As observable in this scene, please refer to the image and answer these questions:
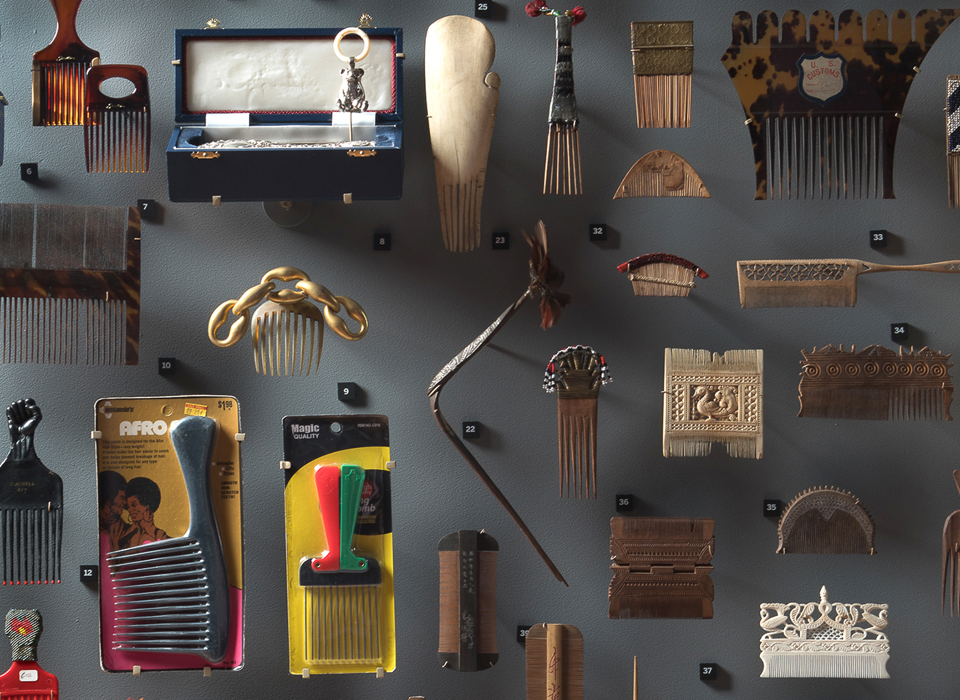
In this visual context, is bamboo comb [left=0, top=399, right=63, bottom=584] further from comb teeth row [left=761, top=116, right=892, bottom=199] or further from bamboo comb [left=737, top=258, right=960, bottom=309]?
comb teeth row [left=761, top=116, right=892, bottom=199]

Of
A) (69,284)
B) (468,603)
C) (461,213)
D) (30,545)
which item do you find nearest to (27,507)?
(30,545)

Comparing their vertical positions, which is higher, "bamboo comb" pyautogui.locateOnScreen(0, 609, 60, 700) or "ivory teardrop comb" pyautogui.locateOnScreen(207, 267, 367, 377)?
"ivory teardrop comb" pyautogui.locateOnScreen(207, 267, 367, 377)

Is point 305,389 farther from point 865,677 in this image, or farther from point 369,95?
point 865,677

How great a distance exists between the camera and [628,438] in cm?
373

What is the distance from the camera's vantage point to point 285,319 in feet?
11.6

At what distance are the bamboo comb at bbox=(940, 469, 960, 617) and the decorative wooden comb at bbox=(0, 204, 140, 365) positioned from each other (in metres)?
3.53

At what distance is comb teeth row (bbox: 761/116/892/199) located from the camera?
3.68m

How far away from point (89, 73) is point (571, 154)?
2.03 metres

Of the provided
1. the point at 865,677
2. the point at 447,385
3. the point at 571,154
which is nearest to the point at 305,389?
the point at 447,385

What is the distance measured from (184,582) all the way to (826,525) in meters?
2.68

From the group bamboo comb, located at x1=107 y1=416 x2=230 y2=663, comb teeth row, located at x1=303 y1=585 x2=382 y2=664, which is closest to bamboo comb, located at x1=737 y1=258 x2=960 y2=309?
comb teeth row, located at x1=303 y1=585 x2=382 y2=664

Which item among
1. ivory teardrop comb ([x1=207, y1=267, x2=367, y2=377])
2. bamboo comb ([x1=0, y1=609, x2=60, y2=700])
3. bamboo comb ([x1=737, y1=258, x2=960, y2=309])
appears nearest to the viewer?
ivory teardrop comb ([x1=207, y1=267, x2=367, y2=377])

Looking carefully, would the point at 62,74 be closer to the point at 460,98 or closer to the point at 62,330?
the point at 62,330

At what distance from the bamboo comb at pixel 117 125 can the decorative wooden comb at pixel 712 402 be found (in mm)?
2415
